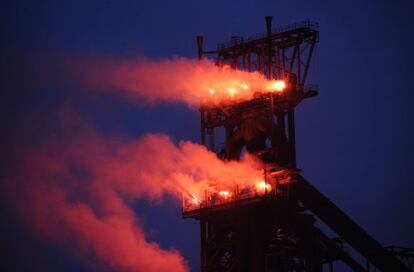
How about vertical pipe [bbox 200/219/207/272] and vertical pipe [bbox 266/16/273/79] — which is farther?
vertical pipe [bbox 200/219/207/272]

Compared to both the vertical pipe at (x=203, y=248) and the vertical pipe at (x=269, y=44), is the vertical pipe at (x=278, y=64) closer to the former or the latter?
the vertical pipe at (x=269, y=44)

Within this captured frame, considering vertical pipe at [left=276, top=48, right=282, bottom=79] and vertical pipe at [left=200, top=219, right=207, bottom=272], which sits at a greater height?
vertical pipe at [left=276, top=48, right=282, bottom=79]

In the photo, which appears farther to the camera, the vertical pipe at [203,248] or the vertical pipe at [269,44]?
the vertical pipe at [203,248]

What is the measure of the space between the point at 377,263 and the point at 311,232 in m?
6.64

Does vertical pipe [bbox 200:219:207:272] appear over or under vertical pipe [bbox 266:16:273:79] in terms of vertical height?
under

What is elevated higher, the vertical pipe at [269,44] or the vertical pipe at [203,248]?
the vertical pipe at [269,44]

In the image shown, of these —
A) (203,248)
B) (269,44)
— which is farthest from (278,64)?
(203,248)

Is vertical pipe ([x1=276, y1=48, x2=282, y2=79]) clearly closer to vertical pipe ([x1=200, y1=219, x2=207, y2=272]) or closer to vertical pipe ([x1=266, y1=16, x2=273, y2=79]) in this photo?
vertical pipe ([x1=266, y1=16, x2=273, y2=79])

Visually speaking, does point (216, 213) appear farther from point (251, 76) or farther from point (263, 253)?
point (251, 76)

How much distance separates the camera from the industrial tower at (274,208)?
347 ft

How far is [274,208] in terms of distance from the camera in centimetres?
10531

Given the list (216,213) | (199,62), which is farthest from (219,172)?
(199,62)

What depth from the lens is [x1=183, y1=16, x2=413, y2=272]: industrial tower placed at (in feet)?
347

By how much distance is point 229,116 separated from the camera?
112 meters
